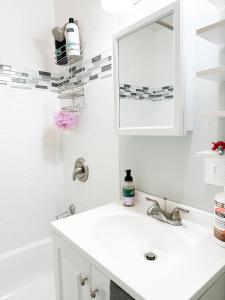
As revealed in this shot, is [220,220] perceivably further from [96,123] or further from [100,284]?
[96,123]

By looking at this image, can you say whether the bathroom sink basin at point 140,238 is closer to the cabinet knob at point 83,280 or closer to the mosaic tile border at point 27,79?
the cabinet knob at point 83,280

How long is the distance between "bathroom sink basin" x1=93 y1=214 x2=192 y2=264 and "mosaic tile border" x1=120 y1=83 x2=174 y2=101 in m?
0.59

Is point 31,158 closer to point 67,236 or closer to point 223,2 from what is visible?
A: point 67,236

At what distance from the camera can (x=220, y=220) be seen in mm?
755

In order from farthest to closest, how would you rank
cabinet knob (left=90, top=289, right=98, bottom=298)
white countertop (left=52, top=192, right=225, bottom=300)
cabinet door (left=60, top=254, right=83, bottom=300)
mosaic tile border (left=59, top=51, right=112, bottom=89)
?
mosaic tile border (left=59, top=51, right=112, bottom=89), cabinet door (left=60, top=254, right=83, bottom=300), cabinet knob (left=90, top=289, right=98, bottom=298), white countertop (left=52, top=192, right=225, bottom=300)

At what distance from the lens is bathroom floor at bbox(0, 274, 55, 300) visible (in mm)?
1622

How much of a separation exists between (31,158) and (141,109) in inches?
43.4

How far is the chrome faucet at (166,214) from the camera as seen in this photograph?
3.23 ft

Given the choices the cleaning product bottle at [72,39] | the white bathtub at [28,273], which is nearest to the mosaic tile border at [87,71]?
the cleaning product bottle at [72,39]

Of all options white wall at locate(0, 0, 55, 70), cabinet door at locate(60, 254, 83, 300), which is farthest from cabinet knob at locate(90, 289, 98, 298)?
white wall at locate(0, 0, 55, 70)

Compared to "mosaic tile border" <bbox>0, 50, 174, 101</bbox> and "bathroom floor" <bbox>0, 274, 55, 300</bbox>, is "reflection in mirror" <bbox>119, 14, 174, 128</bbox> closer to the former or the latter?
"mosaic tile border" <bbox>0, 50, 174, 101</bbox>

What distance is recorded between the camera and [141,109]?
1.13 meters

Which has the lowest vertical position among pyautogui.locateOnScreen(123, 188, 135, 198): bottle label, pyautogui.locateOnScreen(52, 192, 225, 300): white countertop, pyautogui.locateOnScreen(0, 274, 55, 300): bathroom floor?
pyautogui.locateOnScreen(0, 274, 55, 300): bathroom floor

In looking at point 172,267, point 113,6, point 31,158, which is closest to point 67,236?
point 172,267
